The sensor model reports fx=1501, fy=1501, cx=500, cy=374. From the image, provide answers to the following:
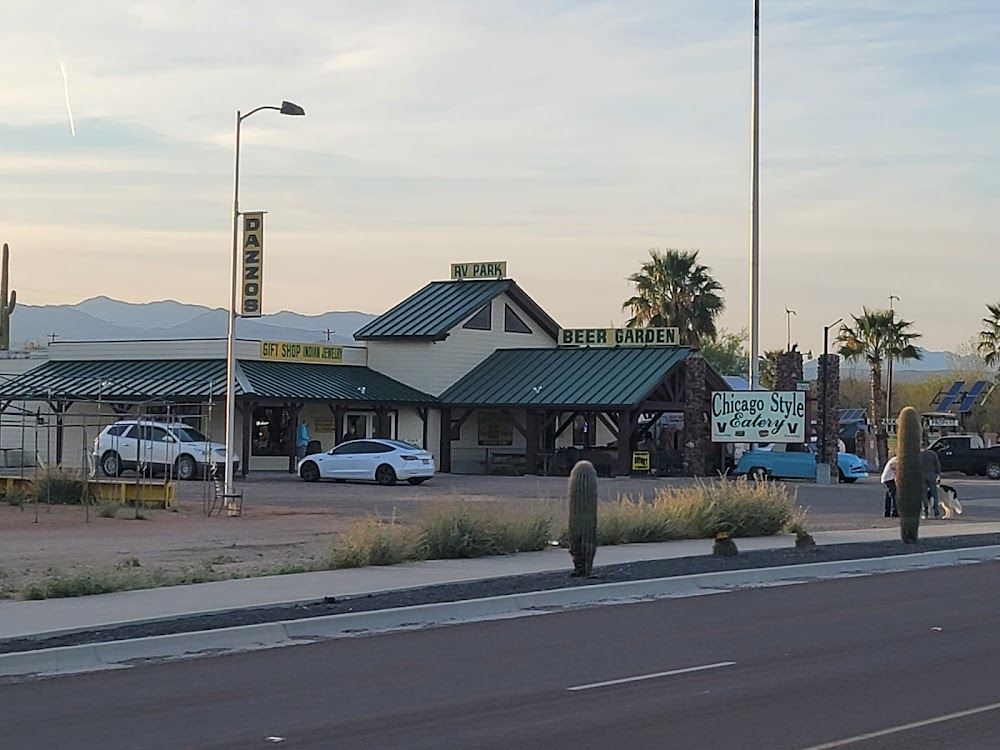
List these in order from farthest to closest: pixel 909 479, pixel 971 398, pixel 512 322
→ pixel 971 398 → pixel 512 322 → pixel 909 479

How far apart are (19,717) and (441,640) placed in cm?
485

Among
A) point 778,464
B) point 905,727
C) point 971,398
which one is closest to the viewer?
point 905,727

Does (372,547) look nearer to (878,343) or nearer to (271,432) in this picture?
(271,432)

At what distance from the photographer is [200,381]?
158ft

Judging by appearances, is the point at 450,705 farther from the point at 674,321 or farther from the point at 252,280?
the point at 674,321

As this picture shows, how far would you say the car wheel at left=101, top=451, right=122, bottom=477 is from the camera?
44000mm

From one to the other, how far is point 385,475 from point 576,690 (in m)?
32.6

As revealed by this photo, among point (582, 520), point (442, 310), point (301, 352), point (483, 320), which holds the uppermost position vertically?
point (442, 310)

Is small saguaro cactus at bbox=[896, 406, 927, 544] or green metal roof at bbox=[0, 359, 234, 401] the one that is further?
green metal roof at bbox=[0, 359, 234, 401]

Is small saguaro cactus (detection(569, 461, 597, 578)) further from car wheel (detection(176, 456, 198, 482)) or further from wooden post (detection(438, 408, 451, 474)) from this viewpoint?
wooden post (detection(438, 408, 451, 474))

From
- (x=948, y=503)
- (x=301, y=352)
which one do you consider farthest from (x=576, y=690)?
(x=301, y=352)

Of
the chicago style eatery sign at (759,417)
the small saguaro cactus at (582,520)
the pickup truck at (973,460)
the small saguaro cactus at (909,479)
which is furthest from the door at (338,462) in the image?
the small saguaro cactus at (582,520)

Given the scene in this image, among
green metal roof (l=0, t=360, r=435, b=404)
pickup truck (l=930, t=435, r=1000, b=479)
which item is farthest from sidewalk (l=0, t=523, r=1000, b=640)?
pickup truck (l=930, t=435, r=1000, b=479)

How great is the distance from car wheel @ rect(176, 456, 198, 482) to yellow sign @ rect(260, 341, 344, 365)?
8162mm
